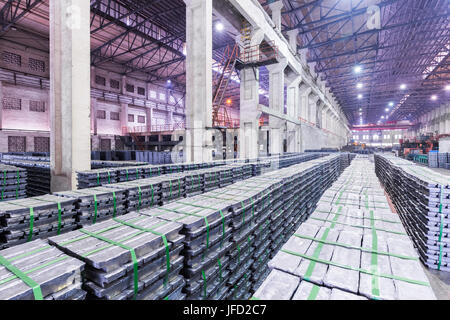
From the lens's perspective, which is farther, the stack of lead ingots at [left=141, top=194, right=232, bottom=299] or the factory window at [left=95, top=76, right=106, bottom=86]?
the factory window at [left=95, top=76, right=106, bottom=86]

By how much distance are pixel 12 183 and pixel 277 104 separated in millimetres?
15612

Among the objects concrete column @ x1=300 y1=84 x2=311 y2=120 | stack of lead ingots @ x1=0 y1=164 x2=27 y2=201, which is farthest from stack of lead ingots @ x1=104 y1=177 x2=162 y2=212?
concrete column @ x1=300 y1=84 x2=311 y2=120

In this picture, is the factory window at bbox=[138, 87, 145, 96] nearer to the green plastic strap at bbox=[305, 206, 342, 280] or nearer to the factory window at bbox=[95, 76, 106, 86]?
the factory window at bbox=[95, 76, 106, 86]

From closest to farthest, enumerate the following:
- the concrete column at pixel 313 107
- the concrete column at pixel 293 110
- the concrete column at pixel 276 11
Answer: the concrete column at pixel 276 11 → the concrete column at pixel 293 110 → the concrete column at pixel 313 107

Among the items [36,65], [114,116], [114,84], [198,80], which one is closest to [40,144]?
[36,65]

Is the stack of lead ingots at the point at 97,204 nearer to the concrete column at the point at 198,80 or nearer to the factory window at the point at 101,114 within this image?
the concrete column at the point at 198,80

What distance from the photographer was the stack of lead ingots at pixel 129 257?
173cm

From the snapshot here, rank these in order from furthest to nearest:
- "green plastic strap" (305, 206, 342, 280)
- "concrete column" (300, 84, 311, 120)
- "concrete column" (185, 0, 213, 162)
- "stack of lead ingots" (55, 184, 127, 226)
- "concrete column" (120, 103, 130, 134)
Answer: "concrete column" (120, 103, 130, 134), "concrete column" (300, 84, 311, 120), "concrete column" (185, 0, 213, 162), "stack of lead ingots" (55, 184, 127, 226), "green plastic strap" (305, 206, 342, 280)

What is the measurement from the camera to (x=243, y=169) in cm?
789

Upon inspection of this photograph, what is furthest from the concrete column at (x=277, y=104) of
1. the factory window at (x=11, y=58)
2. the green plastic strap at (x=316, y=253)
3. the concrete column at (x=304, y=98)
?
the factory window at (x=11, y=58)

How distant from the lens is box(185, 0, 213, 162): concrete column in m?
9.55

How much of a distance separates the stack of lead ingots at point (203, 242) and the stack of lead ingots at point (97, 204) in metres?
1.17

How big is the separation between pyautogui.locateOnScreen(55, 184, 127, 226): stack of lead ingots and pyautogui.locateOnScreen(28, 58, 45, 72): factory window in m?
23.0
